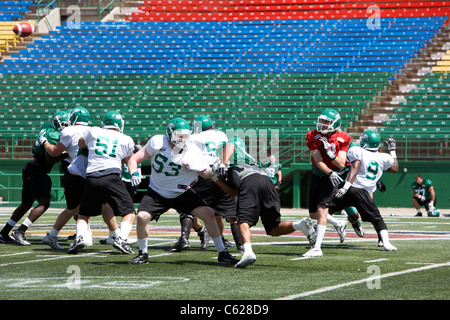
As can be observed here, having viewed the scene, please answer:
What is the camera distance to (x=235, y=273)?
727cm

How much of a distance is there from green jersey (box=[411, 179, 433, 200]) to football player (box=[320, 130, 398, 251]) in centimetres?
907

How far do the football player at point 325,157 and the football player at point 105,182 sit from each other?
7.26ft

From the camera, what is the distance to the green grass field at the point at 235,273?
597cm

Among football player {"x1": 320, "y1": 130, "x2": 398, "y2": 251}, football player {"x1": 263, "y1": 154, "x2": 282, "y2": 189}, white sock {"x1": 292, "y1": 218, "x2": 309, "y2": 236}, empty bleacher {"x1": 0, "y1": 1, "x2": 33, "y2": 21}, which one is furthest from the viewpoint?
empty bleacher {"x1": 0, "y1": 1, "x2": 33, "y2": 21}

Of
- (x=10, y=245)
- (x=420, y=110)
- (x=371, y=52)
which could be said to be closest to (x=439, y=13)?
(x=371, y=52)

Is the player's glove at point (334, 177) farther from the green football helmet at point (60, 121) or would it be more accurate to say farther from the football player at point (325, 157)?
the green football helmet at point (60, 121)

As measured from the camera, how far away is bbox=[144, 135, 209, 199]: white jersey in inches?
314

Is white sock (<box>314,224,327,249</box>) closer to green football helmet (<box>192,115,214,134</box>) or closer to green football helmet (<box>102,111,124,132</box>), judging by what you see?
green football helmet (<box>192,115,214,134</box>)

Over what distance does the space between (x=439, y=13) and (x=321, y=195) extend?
71.4ft

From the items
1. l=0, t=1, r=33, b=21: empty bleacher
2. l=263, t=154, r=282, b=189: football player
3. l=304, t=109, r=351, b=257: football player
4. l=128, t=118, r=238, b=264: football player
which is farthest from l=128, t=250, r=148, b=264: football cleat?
l=0, t=1, r=33, b=21: empty bleacher

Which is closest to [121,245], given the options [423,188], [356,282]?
[356,282]

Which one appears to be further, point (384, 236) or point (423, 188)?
point (423, 188)

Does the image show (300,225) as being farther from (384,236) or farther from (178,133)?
(178,133)

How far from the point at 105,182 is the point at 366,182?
11.3 feet
